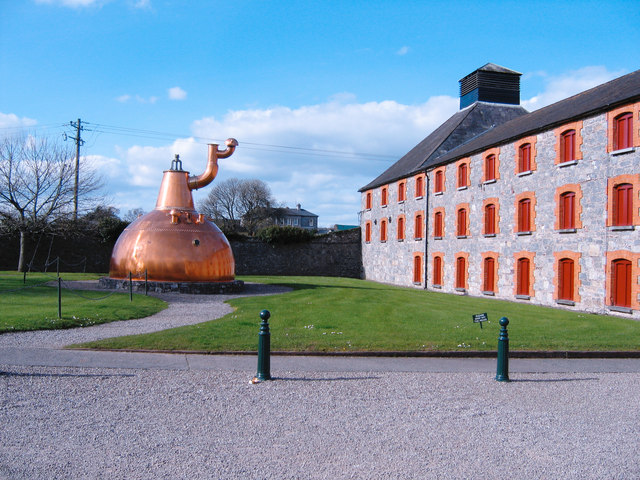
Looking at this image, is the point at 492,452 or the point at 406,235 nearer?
the point at 492,452

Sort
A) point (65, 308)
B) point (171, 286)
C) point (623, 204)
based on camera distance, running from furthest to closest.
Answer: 1. point (171, 286)
2. point (623, 204)
3. point (65, 308)

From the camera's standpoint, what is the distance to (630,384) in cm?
830

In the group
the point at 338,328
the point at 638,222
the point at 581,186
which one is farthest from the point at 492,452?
the point at 581,186

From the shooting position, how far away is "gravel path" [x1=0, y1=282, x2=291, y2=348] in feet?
34.4

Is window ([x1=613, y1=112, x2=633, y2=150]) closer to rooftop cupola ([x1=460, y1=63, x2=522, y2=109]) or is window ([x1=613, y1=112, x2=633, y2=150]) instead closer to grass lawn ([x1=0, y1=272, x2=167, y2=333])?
grass lawn ([x1=0, y1=272, x2=167, y2=333])

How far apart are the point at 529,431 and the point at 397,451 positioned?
1.66 m

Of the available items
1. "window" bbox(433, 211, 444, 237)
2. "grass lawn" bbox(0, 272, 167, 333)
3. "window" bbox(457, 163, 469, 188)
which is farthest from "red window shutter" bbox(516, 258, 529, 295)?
"grass lawn" bbox(0, 272, 167, 333)

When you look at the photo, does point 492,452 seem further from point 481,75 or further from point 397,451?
point 481,75

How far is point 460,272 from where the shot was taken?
28.7 m

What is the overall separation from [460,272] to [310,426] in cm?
2404

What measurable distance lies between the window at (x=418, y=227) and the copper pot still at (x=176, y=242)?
13.8m

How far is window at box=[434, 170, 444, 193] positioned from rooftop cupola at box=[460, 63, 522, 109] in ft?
30.4

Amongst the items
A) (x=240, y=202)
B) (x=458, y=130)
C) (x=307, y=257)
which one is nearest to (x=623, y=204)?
(x=458, y=130)

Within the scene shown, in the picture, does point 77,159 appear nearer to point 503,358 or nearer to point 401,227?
point 401,227
